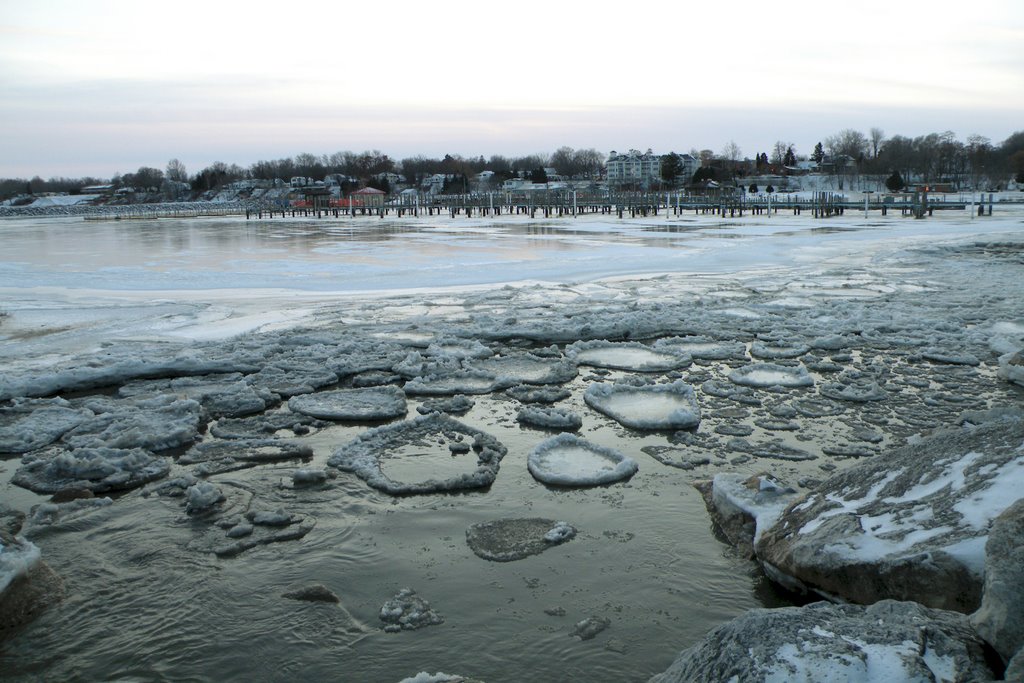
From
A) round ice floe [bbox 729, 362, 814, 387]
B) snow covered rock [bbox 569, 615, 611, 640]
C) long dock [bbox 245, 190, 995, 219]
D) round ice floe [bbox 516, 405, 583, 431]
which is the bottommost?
snow covered rock [bbox 569, 615, 611, 640]

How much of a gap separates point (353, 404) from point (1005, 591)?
6.17 m

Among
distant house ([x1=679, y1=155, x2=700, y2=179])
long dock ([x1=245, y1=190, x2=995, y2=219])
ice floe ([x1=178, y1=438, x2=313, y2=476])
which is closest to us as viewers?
ice floe ([x1=178, y1=438, x2=313, y2=476])

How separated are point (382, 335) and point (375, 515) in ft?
20.0

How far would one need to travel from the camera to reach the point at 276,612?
4203 mm

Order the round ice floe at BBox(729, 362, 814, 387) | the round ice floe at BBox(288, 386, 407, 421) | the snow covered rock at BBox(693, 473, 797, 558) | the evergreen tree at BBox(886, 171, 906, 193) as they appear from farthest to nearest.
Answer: the evergreen tree at BBox(886, 171, 906, 193) < the round ice floe at BBox(729, 362, 814, 387) < the round ice floe at BBox(288, 386, 407, 421) < the snow covered rock at BBox(693, 473, 797, 558)

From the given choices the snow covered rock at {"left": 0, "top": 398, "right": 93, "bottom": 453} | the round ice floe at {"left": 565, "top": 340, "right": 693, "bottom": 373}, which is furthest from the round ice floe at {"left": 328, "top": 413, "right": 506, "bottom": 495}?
the round ice floe at {"left": 565, "top": 340, "right": 693, "bottom": 373}

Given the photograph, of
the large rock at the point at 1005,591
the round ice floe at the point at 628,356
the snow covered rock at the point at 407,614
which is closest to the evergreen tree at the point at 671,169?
the round ice floe at the point at 628,356

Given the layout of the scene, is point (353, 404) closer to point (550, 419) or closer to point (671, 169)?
point (550, 419)

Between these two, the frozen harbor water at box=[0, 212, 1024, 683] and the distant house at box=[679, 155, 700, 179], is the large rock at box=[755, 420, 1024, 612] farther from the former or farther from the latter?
the distant house at box=[679, 155, 700, 179]

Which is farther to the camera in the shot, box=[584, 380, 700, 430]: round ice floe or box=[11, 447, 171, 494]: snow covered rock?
box=[584, 380, 700, 430]: round ice floe

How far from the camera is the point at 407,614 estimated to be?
417 cm

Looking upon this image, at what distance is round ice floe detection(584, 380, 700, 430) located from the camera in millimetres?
7172

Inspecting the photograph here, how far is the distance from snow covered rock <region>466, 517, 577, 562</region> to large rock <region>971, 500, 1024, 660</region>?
8.25 feet


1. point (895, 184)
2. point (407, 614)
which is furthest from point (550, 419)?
point (895, 184)
